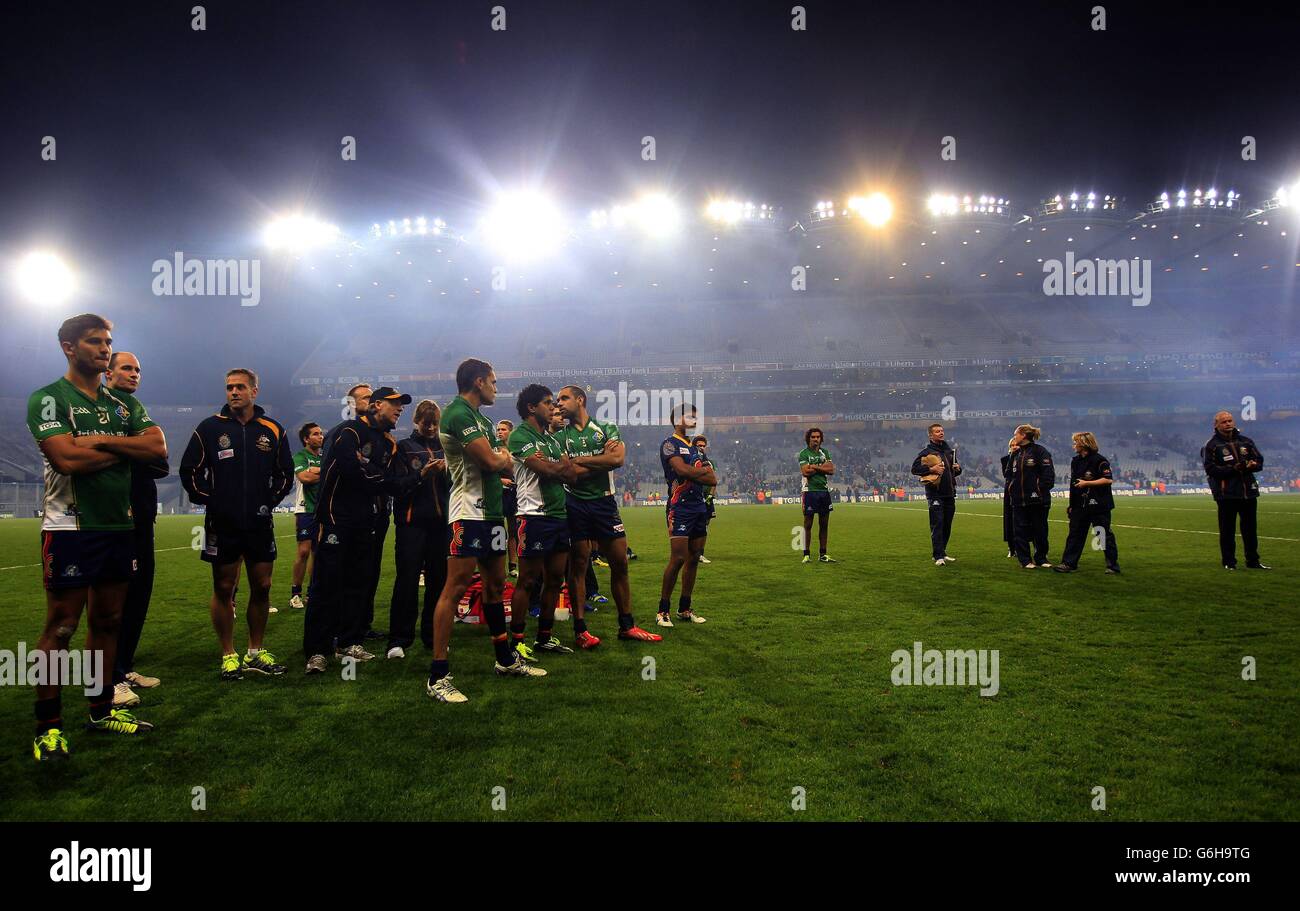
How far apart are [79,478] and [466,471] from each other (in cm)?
236

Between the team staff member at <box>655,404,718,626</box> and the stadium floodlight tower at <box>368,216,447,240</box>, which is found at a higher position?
the stadium floodlight tower at <box>368,216,447,240</box>

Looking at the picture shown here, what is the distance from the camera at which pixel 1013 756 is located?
12.0 ft

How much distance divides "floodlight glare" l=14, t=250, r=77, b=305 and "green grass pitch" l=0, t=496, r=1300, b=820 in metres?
34.9

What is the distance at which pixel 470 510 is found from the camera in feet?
16.5

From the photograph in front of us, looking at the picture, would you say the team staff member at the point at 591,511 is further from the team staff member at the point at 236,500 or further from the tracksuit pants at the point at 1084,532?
the tracksuit pants at the point at 1084,532

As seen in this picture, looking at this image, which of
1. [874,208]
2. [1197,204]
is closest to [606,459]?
[874,208]

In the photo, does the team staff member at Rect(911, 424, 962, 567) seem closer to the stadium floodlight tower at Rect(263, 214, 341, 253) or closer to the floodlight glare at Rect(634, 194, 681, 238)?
the stadium floodlight tower at Rect(263, 214, 341, 253)

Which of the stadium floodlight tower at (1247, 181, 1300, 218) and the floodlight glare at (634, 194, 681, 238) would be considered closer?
the stadium floodlight tower at (1247, 181, 1300, 218)

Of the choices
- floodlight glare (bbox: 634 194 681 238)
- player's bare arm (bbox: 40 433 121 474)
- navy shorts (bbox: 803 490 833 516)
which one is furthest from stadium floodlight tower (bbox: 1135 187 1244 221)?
player's bare arm (bbox: 40 433 121 474)

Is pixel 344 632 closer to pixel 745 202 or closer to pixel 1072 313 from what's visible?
pixel 745 202

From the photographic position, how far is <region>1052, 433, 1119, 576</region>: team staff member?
10163 mm

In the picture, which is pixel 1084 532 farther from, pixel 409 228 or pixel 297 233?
pixel 409 228

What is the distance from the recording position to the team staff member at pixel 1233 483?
33.4ft
